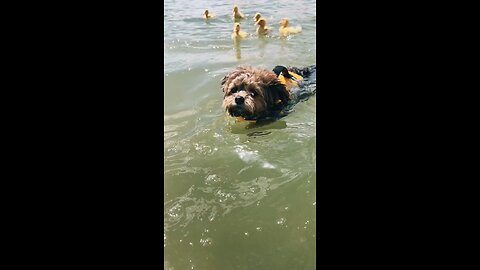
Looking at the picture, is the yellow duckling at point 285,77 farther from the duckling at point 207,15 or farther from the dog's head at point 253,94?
the duckling at point 207,15

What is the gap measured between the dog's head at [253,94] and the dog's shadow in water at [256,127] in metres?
0.14

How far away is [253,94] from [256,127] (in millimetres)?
549

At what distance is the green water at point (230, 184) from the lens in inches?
131

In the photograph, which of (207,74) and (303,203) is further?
(207,74)

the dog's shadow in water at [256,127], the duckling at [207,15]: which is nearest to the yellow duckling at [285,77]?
the dog's shadow in water at [256,127]

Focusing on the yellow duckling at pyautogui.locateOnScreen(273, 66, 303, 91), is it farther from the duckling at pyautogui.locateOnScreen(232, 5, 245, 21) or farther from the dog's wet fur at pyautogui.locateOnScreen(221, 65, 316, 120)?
the duckling at pyautogui.locateOnScreen(232, 5, 245, 21)

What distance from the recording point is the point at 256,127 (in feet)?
20.0

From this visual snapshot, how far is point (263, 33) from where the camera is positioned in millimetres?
12102

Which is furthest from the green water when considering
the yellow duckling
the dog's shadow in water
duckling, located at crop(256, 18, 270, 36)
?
duckling, located at crop(256, 18, 270, 36)

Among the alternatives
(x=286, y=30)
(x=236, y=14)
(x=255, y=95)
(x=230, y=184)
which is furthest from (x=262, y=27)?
(x=230, y=184)

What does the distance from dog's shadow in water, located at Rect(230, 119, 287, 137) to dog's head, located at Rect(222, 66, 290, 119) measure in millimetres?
141
